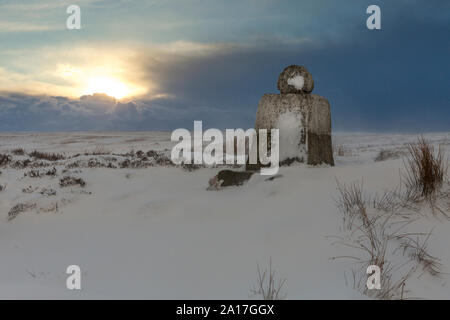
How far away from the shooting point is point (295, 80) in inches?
271

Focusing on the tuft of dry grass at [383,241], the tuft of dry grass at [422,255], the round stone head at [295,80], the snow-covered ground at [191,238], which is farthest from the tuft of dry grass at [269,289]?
the round stone head at [295,80]

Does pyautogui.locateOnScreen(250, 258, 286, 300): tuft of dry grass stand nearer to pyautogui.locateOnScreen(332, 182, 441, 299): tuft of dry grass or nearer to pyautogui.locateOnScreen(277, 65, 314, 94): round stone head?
pyautogui.locateOnScreen(332, 182, 441, 299): tuft of dry grass

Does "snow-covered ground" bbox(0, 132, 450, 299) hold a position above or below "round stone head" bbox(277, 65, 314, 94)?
below

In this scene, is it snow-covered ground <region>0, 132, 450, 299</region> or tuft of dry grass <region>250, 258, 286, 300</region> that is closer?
tuft of dry grass <region>250, 258, 286, 300</region>

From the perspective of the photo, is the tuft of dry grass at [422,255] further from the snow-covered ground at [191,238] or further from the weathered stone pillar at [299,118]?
the weathered stone pillar at [299,118]

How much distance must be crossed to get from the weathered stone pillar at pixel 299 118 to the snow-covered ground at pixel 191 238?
12.3 inches

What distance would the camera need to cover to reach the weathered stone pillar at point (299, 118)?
665cm

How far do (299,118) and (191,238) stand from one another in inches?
123

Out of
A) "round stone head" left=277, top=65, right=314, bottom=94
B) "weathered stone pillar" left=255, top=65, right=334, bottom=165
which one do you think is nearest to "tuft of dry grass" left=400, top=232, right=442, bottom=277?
"weathered stone pillar" left=255, top=65, right=334, bottom=165

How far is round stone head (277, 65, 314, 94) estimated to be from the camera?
6891mm

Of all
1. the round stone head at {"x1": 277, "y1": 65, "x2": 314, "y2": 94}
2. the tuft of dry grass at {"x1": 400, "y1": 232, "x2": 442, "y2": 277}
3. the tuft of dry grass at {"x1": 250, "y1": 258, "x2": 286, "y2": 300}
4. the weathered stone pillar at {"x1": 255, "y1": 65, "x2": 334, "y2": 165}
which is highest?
the round stone head at {"x1": 277, "y1": 65, "x2": 314, "y2": 94}
